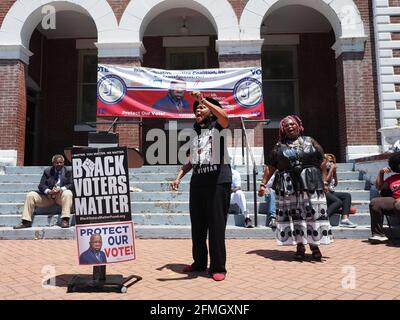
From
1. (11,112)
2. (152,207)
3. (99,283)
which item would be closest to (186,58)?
(11,112)

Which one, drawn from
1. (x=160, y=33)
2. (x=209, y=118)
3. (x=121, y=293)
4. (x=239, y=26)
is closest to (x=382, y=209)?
(x=209, y=118)

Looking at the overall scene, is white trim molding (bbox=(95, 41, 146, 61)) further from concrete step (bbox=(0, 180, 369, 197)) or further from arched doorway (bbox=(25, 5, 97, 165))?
concrete step (bbox=(0, 180, 369, 197))

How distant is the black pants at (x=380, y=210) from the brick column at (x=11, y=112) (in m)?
8.75

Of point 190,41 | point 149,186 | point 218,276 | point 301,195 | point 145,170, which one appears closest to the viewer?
point 218,276

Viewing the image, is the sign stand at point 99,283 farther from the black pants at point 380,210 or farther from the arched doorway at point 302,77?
the arched doorway at point 302,77

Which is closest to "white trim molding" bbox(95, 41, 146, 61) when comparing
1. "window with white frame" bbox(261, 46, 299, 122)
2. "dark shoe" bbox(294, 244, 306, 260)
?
"window with white frame" bbox(261, 46, 299, 122)

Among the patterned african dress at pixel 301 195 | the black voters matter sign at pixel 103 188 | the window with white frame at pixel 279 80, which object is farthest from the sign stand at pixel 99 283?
the window with white frame at pixel 279 80

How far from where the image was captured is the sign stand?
3.67m

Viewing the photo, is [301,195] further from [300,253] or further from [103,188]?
[103,188]

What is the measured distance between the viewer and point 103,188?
12.4ft

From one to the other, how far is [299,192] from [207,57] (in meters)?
9.36

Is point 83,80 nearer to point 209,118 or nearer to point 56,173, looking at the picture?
point 56,173

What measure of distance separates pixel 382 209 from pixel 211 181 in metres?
3.21

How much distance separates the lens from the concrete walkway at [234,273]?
11.7 ft
